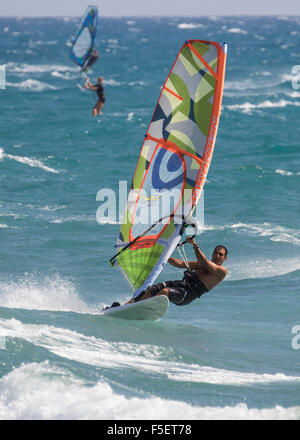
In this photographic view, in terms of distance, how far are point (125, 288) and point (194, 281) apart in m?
3.85

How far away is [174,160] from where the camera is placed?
10.3 m

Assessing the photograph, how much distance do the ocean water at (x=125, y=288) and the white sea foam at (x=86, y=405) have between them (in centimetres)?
2

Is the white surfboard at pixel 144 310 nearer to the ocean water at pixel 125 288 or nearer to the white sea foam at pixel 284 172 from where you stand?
the ocean water at pixel 125 288

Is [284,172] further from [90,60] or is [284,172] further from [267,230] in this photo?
[90,60]

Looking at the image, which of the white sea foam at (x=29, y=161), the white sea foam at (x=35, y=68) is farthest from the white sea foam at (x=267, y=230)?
the white sea foam at (x=35, y=68)

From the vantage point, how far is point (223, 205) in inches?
806

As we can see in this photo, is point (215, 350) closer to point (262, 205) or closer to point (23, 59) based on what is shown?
point (262, 205)

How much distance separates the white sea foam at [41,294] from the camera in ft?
38.4

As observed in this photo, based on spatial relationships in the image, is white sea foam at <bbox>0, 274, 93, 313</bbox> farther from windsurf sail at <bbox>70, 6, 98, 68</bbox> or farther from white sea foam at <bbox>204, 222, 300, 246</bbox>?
windsurf sail at <bbox>70, 6, 98, 68</bbox>

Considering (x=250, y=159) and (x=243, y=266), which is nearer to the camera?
(x=243, y=266)

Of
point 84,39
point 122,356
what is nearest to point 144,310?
point 122,356

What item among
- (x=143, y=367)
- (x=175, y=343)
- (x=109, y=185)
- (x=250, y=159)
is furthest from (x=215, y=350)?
(x=250, y=159)

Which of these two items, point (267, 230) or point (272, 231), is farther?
point (267, 230)

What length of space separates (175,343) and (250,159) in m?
17.5
